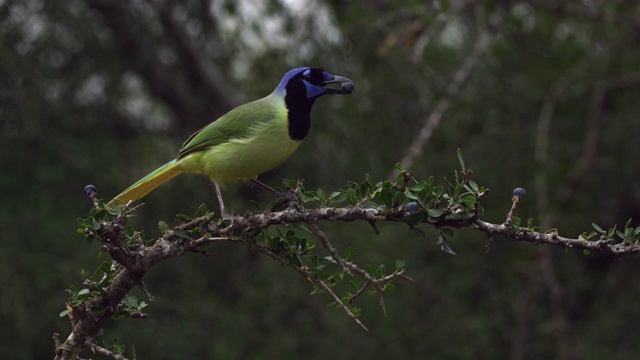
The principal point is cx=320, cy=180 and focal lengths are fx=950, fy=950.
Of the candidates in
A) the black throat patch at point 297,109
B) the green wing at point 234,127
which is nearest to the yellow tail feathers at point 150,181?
the green wing at point 234,127

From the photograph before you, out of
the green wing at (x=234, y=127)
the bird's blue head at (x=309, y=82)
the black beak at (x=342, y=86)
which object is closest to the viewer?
the black beak at (x=342, y=86)

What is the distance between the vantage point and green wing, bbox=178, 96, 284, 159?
4270 millimetres

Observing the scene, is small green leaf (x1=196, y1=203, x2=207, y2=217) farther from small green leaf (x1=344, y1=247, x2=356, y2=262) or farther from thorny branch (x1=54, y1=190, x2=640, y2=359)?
small green leaf (x1=344, y1=247, x2=356, y2=262)

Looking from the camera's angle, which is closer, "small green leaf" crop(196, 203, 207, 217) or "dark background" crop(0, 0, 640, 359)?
"small green leaf" crop(196, 203, 207, 217)

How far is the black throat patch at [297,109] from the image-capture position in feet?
13.8

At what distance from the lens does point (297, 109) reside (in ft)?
14.4

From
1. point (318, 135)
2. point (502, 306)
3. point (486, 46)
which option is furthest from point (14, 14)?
point (502, 306)

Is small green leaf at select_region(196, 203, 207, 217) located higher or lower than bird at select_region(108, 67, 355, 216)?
higher

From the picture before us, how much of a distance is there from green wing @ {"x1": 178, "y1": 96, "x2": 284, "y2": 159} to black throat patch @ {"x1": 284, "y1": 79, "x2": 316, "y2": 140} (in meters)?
0.08

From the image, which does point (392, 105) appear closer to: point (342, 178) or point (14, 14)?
point (342, 178)

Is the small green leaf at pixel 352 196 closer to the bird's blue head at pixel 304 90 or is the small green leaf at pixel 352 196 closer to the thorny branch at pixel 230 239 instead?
the thorny branch at pixel 230 239

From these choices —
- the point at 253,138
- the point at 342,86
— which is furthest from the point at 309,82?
the point at 253,138

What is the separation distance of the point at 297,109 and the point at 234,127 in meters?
0.30

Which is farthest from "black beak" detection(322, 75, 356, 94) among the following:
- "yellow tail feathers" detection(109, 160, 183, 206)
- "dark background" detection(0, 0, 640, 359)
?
"dark background" detection(0, 0, 640, 359)
